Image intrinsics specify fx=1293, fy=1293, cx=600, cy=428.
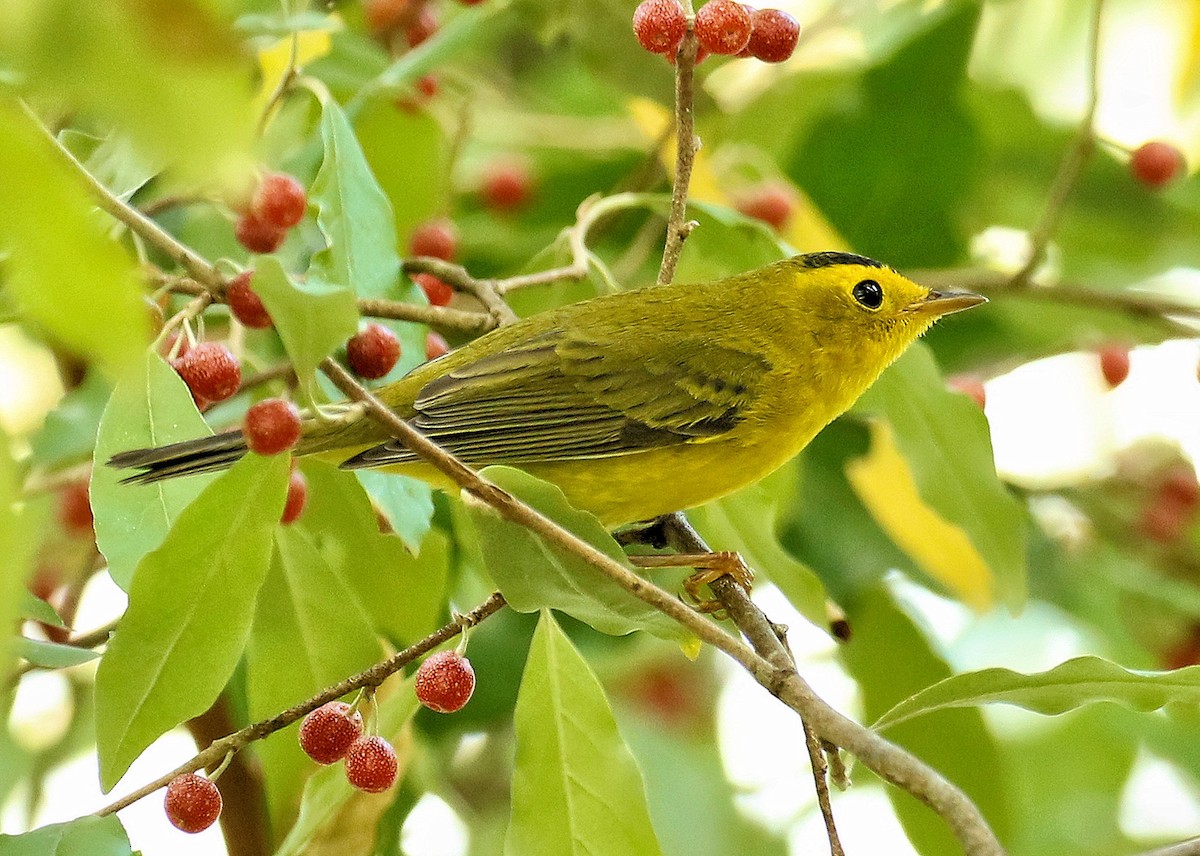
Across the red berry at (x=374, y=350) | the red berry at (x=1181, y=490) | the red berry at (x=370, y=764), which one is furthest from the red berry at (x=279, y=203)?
the red berry at (x=1181, y=490)

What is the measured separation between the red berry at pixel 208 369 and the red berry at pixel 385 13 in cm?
167

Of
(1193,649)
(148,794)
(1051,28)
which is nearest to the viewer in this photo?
(148,794)

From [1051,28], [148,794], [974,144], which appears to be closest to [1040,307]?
[974,144]

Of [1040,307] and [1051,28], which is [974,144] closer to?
[1040,307]

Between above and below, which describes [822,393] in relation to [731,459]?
above

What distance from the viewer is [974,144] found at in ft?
10.8

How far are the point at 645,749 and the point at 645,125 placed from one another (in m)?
1.66

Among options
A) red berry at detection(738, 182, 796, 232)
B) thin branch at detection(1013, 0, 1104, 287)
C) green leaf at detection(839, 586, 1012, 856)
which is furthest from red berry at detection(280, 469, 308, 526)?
thin branch at detection(1013, 0, 1104, 287)

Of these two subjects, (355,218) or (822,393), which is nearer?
(355,218)

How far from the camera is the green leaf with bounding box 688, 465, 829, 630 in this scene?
2275 millimetres

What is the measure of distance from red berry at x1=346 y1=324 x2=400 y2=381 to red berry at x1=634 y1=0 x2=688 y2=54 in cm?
68

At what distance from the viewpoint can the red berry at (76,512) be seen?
303 cm

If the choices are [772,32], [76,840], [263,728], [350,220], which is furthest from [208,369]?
[772,32]

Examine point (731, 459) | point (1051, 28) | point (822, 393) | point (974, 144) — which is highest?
point (1051, 28)
